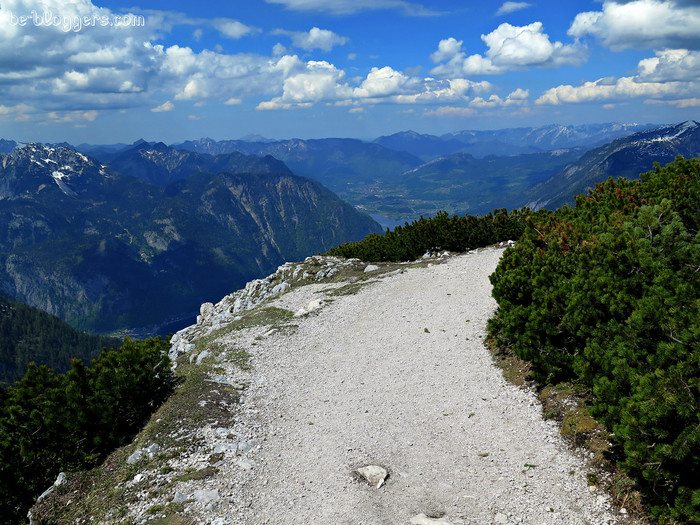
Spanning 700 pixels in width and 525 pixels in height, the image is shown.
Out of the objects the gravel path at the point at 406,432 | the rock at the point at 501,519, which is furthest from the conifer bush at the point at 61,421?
the rock at the point at 501,519

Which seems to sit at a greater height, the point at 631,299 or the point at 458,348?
the point at 631,299

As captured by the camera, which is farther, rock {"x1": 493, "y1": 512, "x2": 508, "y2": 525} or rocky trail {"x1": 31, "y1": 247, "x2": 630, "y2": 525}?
rocky trail {"x1": 31, "y1": 247, "x2": 630, "y2": 525}


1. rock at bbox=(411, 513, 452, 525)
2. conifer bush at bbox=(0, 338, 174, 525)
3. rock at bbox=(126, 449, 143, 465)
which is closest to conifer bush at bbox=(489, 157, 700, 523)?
rock at bbox=(411, 513, 452, 525)

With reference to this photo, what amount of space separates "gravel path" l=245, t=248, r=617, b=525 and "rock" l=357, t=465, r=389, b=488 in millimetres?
187

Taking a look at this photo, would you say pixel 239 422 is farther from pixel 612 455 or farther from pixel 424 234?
pixel 424 234

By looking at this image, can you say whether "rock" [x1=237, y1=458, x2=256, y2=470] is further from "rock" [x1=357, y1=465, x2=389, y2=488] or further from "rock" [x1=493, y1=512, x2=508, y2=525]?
"rock" [x1=493, y1=512, x2=508, y2=525]

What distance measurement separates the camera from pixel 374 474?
12.5 metres

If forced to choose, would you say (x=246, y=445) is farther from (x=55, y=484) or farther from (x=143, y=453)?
(x=55, y=484)

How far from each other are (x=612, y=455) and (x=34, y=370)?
1930cm

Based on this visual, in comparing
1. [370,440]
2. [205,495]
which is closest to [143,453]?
[205,495]

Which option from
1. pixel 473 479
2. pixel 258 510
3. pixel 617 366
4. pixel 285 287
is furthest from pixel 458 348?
pixel 285 287

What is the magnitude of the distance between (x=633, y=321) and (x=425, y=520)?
708 centimetres

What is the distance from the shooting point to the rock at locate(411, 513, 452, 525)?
10.1 m

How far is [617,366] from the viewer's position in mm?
10117
